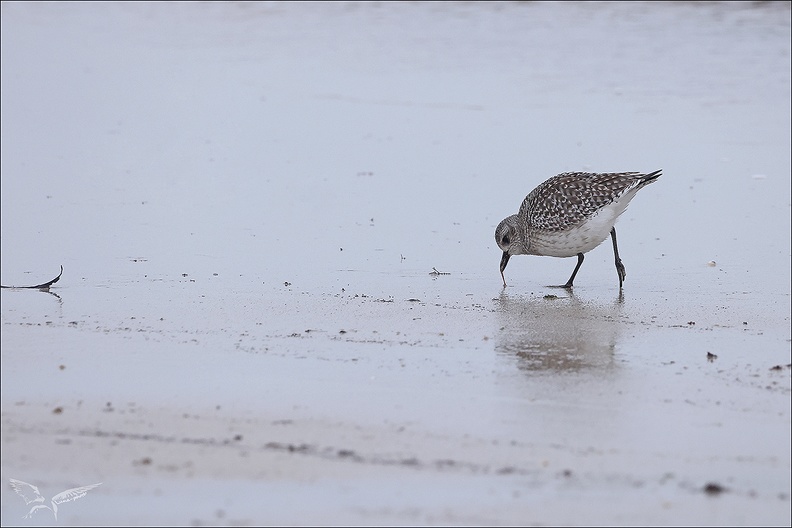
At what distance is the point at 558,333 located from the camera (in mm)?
6656

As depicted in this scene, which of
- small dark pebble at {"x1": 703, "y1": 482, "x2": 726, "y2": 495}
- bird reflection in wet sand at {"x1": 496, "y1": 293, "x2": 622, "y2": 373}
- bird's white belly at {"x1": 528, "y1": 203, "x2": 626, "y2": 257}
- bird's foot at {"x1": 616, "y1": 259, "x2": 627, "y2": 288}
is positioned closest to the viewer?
small dark pebble at {"x1": 703, "y1": 482, "x2": 726, "y2": 495}

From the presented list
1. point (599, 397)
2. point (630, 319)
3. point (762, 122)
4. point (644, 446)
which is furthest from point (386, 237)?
point (762, 122)

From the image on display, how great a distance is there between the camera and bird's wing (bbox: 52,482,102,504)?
4.38m

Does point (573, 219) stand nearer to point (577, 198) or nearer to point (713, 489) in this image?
point (577, 198)

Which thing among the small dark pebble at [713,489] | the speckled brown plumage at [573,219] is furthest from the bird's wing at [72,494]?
the speckled brown plumage at [573,219]

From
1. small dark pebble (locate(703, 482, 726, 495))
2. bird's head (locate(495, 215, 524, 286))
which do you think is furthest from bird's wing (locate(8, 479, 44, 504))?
bird's head (locate(495, 215, 524, 286))

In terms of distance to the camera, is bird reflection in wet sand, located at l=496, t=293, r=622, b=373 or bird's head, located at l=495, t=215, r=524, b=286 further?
bird's head, located at l=495, t=215, r=524, b=286

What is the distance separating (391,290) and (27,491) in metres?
3.48

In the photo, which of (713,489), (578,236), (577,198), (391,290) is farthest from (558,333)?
(713,489)

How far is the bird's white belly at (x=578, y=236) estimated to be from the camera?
8.16 meters

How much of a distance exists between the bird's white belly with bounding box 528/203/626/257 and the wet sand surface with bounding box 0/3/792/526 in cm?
25

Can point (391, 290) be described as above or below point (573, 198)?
below

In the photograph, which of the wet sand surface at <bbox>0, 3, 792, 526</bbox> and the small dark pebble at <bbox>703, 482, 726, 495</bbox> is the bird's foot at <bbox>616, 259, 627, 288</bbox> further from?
the small dark pebble at <bbox>703, 482, 726, 495</bbox>

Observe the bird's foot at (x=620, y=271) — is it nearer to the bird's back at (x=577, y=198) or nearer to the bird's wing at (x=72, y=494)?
the bird's back at (x=577, y=198)
